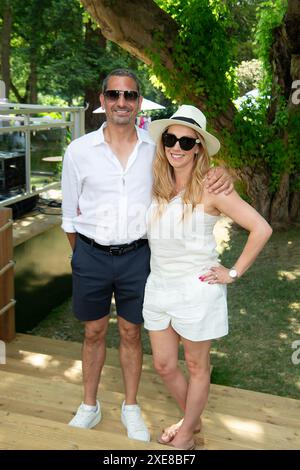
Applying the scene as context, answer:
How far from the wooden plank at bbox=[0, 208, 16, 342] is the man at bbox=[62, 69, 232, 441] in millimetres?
1328

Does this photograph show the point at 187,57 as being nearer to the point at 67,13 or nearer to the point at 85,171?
the point at 85,171

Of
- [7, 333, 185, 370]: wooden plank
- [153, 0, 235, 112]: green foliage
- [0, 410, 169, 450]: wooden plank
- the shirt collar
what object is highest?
[153, 0, 235, 112]: green foliage

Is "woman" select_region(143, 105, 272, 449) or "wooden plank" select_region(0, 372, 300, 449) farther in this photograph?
"wooden plank" select_region(0, 372, 300, 449)

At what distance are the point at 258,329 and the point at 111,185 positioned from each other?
3.36 m

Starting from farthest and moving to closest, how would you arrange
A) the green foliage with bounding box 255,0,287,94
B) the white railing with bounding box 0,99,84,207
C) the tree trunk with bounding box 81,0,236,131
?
the green foliage with bounding box 255,0,287,94 → the tree trunk with bounding box 81,0,236,131 → the white railing with bounding box 0,99,84,207

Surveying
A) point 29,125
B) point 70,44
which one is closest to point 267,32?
point 29,125

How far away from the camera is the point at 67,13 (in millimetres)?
16641

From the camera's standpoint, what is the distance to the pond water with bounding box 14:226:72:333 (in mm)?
5094

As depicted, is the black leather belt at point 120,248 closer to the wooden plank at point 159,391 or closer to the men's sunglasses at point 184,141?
the men's sunglasses at point 184,141

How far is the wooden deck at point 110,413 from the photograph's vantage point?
Answer: 87.1 inches

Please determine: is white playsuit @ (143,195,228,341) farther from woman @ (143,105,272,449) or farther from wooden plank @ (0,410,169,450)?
wooden plank @ (0,410,169,450)

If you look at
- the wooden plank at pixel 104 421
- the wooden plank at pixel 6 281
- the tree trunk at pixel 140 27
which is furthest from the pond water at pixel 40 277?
the tree trunk at pixel 140 27

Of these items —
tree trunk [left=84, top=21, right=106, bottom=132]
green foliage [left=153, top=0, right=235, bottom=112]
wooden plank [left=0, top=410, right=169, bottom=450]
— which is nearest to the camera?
wooden plank [left=0, top=410, right=169, bottom=450]

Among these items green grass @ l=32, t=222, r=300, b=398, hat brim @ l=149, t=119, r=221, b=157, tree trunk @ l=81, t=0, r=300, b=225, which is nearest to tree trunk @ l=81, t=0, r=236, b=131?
tree trunk @ l=81, t=0, r=300, b=225
